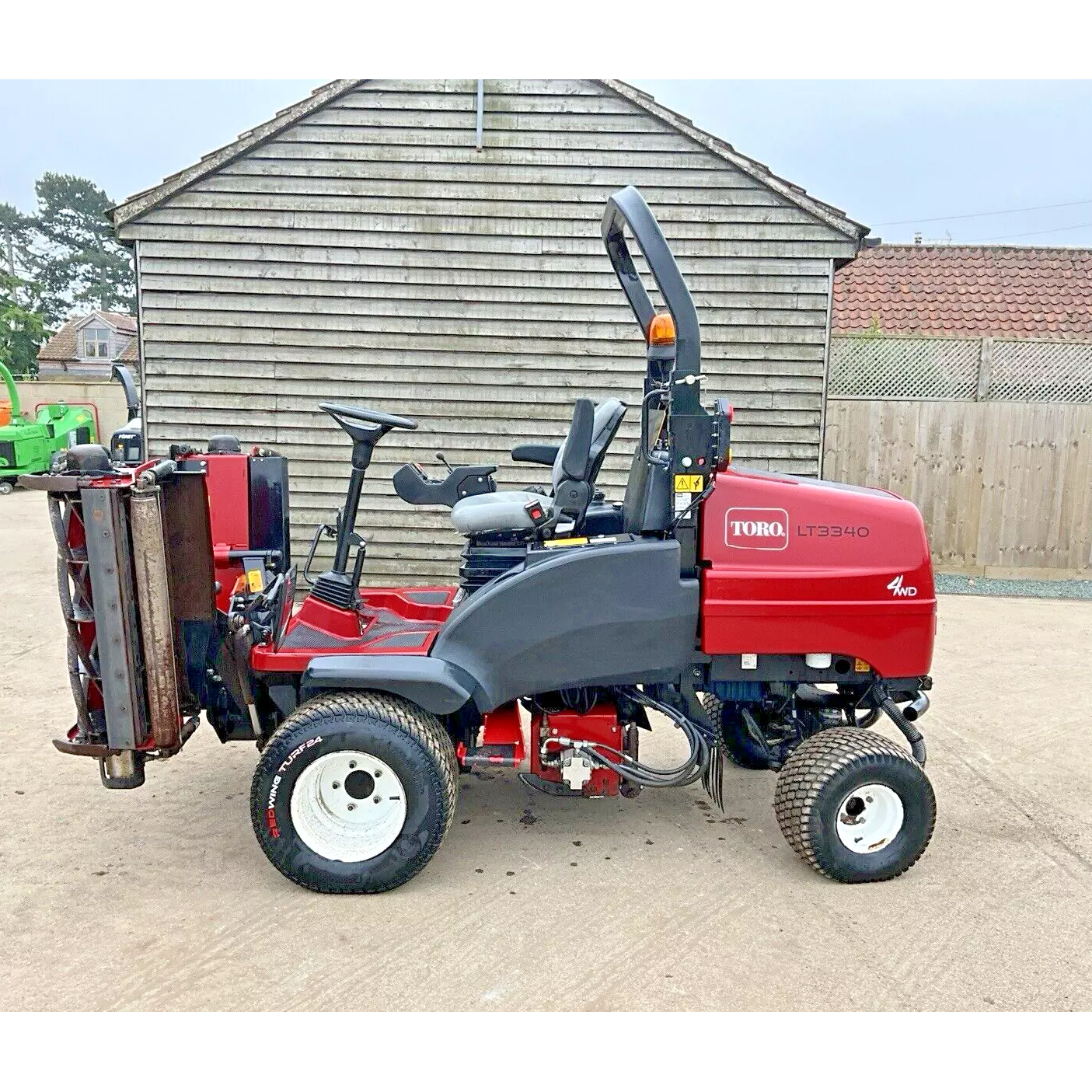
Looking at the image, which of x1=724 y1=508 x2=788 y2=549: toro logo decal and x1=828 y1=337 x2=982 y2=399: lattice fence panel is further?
x1=828 y1=337 x2=982 y2=399: lattice fence panel

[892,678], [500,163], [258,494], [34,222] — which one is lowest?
[892,678]

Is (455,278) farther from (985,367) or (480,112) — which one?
(985,367)

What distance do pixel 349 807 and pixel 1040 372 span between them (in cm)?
889

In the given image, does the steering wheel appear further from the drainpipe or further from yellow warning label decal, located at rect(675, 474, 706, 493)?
the drainpipe

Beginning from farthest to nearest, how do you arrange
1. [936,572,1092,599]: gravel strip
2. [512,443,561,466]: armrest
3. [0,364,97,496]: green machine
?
[0,364,97,496]: green machine
[936,572,1092,599]: gravel strip
[512,443,561,466]: armrest

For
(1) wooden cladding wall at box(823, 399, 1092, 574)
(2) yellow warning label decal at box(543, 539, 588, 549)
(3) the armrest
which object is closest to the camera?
(2) yellow warning label decal at box(543, 539, 588, 549)

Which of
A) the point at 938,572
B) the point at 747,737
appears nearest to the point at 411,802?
the point at 747,737

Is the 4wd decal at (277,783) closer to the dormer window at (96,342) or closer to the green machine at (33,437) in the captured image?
the green machine at (33,437)

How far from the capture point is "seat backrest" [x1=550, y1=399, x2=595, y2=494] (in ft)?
12.1

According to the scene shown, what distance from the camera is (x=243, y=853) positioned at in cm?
379

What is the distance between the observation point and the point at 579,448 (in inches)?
146

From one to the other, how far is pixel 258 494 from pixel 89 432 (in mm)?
15513

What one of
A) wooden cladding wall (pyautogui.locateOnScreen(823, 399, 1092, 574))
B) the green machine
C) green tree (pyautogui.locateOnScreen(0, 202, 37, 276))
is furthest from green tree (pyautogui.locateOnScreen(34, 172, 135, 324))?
wooden cladding wall (pyautogui.locateOnScreen(823, 399, 1092, 574))

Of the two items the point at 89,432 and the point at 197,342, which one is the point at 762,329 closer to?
the point at 197,342
